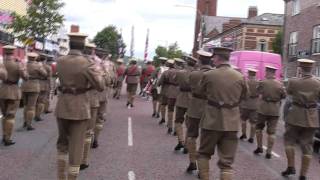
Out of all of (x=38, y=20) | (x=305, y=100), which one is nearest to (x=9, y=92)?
(x=305, y=100)

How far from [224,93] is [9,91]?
5099 mm

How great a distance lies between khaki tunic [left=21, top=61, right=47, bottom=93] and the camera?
1350cm

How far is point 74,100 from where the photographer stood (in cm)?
755

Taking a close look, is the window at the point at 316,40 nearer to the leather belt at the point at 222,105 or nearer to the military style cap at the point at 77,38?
the leather belt at the point at 222,105

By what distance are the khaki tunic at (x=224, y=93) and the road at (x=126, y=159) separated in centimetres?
188

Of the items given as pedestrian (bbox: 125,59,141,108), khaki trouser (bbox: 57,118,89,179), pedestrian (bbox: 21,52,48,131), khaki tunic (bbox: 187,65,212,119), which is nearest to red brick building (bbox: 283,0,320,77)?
pedestrian (bbox: 125,59,141,108)

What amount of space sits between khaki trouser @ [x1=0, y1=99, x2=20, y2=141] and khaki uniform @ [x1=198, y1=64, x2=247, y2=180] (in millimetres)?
4849

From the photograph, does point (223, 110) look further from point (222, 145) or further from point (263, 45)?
point (263, 45)

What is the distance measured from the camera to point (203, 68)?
370 inches

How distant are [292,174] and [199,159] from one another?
268 cm

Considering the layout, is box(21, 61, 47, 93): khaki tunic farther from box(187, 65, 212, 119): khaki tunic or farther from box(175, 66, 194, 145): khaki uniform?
box(187, 65, 212, 119): khaki tunic

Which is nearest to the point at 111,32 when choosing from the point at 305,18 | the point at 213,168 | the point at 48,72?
the point at 305,18

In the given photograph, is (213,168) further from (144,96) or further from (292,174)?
(144,96)

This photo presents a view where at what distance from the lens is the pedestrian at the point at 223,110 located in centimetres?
761
